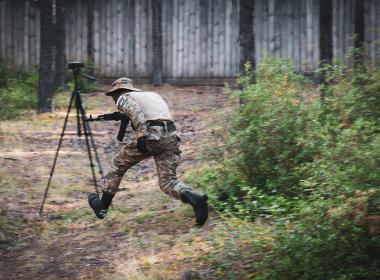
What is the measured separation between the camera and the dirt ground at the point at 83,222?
27.3 ft

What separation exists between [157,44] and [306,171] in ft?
43.6

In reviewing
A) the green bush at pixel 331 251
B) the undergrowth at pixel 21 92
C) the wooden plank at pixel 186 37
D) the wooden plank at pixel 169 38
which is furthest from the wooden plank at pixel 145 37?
the green bush at pixel 331 251

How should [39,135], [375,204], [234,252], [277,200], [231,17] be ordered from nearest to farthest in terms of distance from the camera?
[375,204], [234,252], [277,200], [39,135], [231,17]

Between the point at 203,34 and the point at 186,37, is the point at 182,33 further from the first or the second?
the point at 203,34

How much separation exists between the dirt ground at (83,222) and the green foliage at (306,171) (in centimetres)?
77

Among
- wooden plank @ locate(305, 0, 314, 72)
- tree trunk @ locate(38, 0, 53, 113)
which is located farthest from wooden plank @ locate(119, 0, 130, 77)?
wooden plank @ locate(305, 0, 314, 72)

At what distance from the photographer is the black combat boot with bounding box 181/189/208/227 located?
8.73 metres

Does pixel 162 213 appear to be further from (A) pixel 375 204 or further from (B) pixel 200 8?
(B) pixel 200 8

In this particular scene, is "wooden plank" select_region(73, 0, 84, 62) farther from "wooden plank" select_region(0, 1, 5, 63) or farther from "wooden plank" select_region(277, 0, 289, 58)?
"wooden plank" select_region(277, 0, 289, 58)

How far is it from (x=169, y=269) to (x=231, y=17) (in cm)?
1424

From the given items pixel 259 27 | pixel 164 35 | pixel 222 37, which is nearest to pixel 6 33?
pixel 164 35

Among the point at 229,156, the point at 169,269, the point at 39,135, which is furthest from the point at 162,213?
the point at 39,135

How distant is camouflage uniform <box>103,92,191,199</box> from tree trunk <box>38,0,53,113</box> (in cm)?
785

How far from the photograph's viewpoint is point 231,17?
21.2 m
